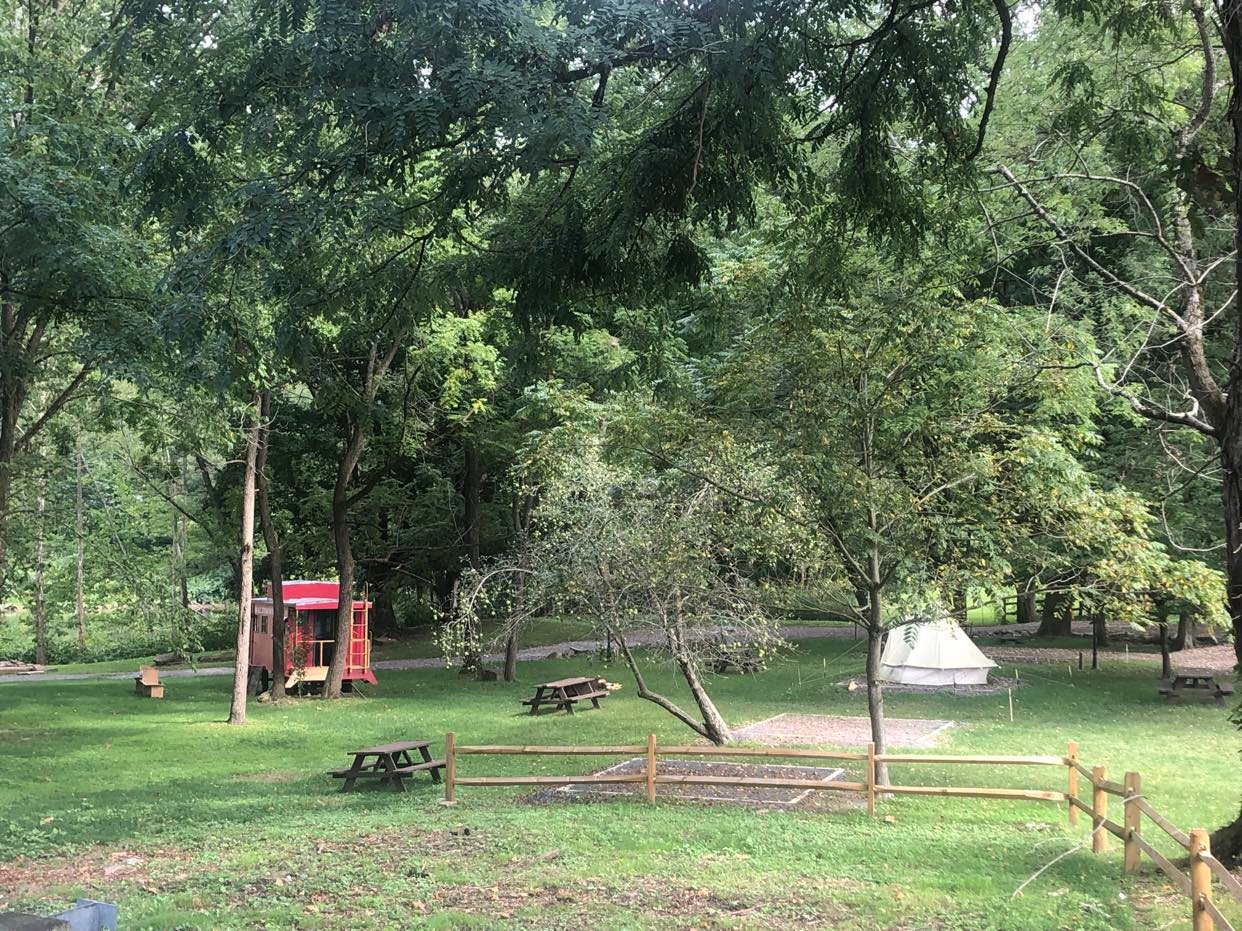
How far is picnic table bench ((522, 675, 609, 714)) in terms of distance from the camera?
1966 centimetres

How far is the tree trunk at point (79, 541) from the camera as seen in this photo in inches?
630

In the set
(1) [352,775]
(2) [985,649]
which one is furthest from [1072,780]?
(2) [985,649]

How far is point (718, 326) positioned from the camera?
10.1 metres

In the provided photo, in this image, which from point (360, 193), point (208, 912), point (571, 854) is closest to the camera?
point (360, 193)

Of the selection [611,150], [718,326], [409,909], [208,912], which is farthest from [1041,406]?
[208,912]

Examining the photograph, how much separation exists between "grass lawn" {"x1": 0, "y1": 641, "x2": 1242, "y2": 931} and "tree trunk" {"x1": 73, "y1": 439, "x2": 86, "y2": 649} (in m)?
3.23

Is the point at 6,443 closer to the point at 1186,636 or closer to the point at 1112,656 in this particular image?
the point at 1112,656

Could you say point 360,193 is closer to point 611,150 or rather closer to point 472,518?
point 611,150

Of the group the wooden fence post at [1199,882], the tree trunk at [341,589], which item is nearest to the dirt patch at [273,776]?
the tree trunk at [341,589]

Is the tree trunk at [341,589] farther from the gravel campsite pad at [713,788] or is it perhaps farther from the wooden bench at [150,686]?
the gravel campsite pad at [713,788]

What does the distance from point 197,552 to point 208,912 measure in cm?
3915

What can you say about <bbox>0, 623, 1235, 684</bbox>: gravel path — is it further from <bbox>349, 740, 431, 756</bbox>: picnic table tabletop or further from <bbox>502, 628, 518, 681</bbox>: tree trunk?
<bbox>349, 740, 431, 756</bbox>: picnic table tabletop

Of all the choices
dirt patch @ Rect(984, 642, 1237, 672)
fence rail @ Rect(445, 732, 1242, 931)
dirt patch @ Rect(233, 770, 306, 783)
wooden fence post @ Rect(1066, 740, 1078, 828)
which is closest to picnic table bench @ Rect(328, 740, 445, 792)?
dirt patch @ Rect(233, 770, 306, 783)

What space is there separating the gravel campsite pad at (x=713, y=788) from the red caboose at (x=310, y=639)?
12287 millimetres
